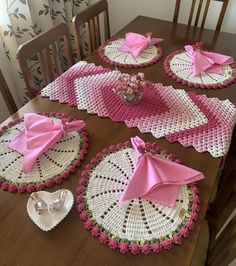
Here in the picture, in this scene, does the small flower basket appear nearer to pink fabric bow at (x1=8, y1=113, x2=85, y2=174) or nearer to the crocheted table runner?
the crocheted table runner

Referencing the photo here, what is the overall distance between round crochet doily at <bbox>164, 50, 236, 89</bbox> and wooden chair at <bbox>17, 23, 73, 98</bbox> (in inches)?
21.9

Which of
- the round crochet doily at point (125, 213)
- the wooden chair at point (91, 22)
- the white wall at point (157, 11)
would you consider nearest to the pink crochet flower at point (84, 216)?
the round crochet doily at point (125, 213)

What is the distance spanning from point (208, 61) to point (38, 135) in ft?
2.83

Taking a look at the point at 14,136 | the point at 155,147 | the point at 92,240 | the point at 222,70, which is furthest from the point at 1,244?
the point at 222,70

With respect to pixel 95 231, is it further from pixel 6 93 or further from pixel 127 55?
pixel 127 55

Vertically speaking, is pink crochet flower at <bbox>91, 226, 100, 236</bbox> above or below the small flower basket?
below

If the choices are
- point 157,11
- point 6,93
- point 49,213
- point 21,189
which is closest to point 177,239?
point 49,213

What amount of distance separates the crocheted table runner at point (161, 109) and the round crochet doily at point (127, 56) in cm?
10

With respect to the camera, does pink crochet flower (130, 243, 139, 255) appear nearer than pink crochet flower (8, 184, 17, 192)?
Yes

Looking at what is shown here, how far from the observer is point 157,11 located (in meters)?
2.01

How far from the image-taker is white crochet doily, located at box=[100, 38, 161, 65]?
135 cm

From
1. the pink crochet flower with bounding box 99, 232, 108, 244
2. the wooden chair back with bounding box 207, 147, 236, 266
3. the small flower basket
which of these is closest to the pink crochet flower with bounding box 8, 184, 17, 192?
the pink crochet flower with bounding box 99, 232, 108, 244

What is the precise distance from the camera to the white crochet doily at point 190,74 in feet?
3.97

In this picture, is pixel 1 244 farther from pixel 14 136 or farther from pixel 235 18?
pixel 235 18
